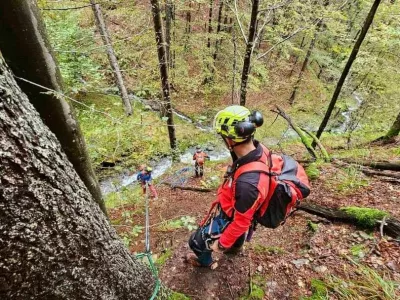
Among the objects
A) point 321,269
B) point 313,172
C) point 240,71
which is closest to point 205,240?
point 321,269

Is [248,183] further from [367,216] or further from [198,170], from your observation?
[198,170]

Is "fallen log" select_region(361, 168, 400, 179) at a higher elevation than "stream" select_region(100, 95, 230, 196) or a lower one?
higher

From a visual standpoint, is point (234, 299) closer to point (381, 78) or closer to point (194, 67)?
point (381, 78)

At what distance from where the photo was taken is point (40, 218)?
1.23 metres

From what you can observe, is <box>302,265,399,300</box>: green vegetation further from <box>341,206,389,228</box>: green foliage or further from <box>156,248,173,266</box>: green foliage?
<box>156,248,173,266</box>: green foliage

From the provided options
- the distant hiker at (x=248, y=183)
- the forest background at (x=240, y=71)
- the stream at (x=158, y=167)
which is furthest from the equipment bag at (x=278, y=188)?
the stream at (x=158, y=167)

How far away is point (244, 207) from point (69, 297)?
6.26 feet

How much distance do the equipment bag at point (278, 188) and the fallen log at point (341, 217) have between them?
6.99 ft

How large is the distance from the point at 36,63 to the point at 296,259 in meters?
4.17

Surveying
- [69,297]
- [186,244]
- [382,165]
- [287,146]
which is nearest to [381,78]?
[287,146]

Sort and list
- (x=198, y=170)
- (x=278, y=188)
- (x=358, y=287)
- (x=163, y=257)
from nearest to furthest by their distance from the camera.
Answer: (x=278, y=188), (x=358, y=287), (x=163, y=257), (x=198, y=170)

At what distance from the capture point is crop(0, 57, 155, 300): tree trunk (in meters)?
1.08

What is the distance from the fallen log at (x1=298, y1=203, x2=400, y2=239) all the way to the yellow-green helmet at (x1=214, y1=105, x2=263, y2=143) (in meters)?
2.86

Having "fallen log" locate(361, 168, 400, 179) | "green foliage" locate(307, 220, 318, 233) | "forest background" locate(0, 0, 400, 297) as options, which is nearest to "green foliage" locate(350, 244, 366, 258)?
"green foliage" locate(307, 220, 318, 233)
